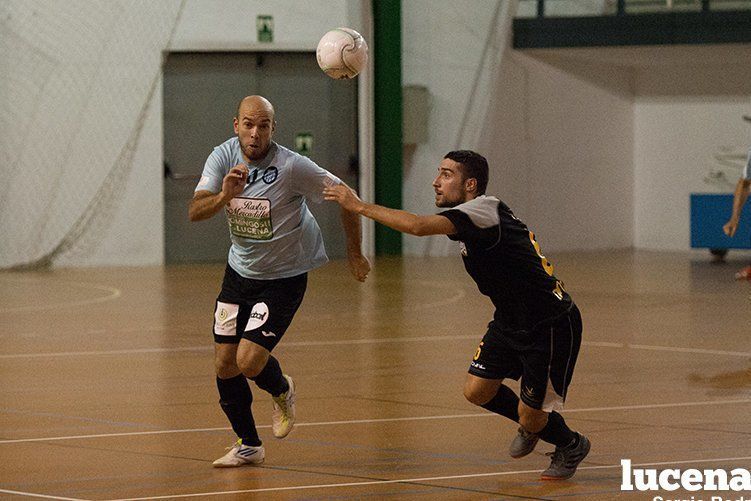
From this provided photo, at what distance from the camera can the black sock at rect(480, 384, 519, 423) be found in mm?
6227

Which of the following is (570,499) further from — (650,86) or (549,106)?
(650,86)

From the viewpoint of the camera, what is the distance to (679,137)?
78.0ft

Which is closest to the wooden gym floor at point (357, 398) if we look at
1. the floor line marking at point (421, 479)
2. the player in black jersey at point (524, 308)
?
the floor line marking at point (421, 479)

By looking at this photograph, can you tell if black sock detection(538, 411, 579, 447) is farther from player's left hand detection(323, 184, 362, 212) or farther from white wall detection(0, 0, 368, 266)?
white wall detection(0, 0, 368, 266)

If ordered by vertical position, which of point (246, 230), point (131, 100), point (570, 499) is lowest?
point (570, 499)

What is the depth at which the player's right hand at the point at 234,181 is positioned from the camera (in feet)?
19.8

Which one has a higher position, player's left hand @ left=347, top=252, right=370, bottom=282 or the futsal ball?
the futsal ball

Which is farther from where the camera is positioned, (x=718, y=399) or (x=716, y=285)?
(x=716, y=285)

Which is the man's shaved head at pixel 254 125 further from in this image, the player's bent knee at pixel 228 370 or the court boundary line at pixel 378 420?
the court boundary line at pixel 378 420

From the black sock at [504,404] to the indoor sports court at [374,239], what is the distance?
27 cm

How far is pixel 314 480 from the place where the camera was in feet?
19.7

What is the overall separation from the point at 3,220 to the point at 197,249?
9.94 ft

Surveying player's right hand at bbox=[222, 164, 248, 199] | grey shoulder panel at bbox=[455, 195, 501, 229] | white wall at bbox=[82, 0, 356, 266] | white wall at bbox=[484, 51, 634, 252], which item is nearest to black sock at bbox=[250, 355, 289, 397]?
player's right hand at bbox=[222, 164, 248, 199]

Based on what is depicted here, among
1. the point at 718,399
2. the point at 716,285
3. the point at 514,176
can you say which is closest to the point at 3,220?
the point at 514,176
